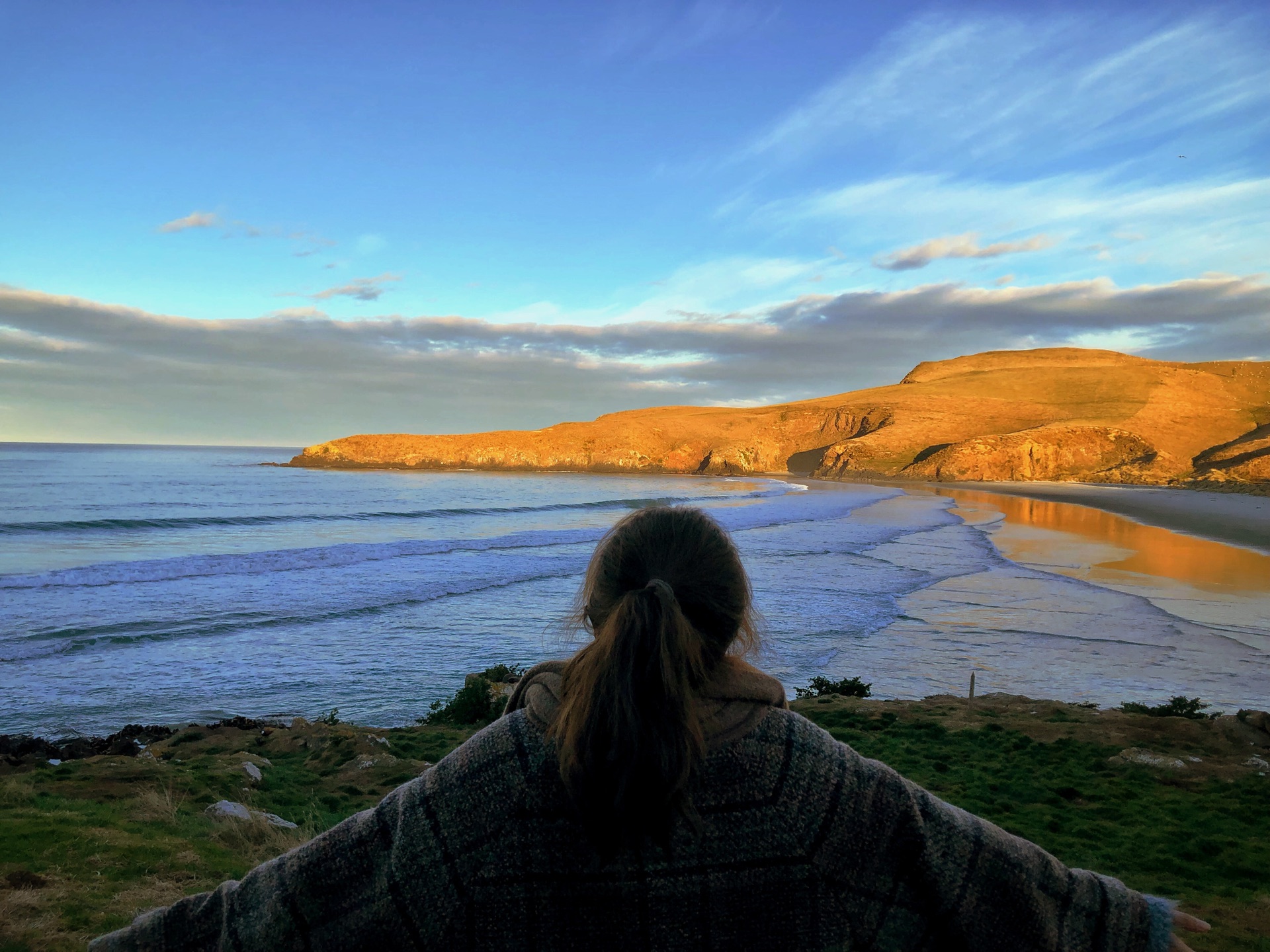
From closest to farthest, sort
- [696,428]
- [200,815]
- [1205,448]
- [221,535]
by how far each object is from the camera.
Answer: [200,815]
[221,535]
[1205,448]
[696,428]

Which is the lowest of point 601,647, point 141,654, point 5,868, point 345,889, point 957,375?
point 141,654

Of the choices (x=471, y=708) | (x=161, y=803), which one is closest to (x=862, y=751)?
(x=471, y=708)

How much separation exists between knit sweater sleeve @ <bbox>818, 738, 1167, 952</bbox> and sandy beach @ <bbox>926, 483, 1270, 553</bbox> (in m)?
28.3

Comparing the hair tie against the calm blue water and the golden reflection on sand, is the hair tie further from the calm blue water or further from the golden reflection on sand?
the golden reflection on sand

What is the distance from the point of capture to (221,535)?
28.5 m

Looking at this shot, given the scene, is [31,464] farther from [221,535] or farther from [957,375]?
[957,375]

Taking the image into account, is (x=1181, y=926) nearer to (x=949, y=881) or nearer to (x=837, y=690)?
(x=949, y=881)

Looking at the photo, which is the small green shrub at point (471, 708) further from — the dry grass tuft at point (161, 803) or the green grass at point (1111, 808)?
the green grass at point (1111, 808)

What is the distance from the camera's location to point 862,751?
7066mm

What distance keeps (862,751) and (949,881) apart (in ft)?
20.2

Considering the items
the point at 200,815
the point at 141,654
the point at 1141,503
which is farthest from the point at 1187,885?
the point at 1141,503

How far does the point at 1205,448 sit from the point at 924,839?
8755 cm

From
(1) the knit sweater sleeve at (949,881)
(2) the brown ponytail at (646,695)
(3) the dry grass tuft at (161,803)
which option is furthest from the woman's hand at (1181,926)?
(3) the dry grass tuft at (161,803)

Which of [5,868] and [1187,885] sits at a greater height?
[5,868]
